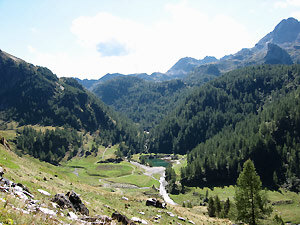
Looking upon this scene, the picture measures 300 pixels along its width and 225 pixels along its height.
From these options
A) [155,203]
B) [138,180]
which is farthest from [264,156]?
[155,203]

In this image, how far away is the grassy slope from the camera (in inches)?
448

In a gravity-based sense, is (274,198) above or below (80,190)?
below

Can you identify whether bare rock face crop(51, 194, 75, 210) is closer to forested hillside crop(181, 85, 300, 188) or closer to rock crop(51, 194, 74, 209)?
rock crop(51, 194, 74, 209)

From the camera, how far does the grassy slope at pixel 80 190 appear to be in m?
11.4

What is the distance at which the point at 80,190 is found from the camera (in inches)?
1448

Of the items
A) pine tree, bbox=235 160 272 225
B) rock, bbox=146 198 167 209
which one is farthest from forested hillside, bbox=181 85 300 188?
rock, bbox=146 198 167 209

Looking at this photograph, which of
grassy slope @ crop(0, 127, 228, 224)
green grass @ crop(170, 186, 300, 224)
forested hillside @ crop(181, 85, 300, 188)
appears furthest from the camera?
forested hillside @ crop(181, 85, 300, 188)

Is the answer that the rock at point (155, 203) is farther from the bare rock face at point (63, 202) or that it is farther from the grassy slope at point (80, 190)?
the bare rock face at point (63, 202)

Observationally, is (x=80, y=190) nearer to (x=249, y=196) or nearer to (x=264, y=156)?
(x=249, y=196)

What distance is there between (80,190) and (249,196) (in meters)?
35.1

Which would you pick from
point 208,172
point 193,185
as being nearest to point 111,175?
point 193,185

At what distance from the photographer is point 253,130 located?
19738 centimetres

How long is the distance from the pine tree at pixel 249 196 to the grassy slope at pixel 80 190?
5503mm

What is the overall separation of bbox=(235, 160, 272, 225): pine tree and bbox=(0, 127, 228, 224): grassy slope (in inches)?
217
